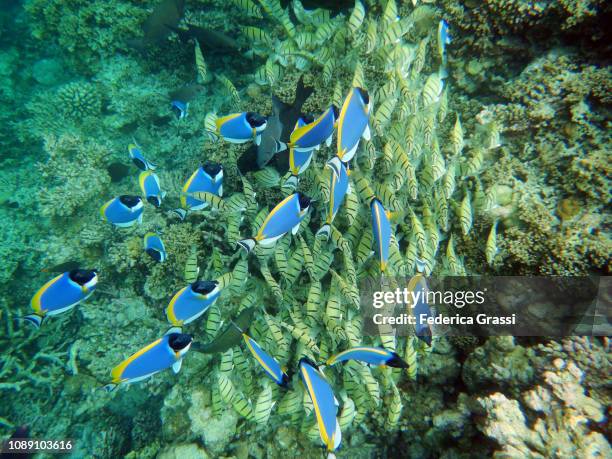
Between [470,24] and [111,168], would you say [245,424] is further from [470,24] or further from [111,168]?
[470,24]

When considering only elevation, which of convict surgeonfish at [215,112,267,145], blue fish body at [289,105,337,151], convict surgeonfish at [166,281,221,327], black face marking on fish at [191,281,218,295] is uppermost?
convict surgeonfish at [215,112,267,145]

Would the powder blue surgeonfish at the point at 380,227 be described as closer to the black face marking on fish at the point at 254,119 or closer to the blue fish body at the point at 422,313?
the blue fish body at the point at 422,313

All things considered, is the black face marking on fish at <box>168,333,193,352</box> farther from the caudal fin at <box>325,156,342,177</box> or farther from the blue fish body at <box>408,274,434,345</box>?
the blue fish body at <box>408,274,434,345</box>

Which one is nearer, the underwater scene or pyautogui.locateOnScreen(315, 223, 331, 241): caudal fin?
pyautogui.locateOnScreen(315, 223, 331, 241): caudal fin

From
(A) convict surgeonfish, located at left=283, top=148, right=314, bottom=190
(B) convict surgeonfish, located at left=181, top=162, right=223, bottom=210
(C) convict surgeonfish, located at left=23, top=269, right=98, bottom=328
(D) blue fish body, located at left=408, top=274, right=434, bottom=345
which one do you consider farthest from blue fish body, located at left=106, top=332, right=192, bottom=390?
(D) blue fish body, located at left=408, top=274, right=434, bottom=345

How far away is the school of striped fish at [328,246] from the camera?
280 centimetres

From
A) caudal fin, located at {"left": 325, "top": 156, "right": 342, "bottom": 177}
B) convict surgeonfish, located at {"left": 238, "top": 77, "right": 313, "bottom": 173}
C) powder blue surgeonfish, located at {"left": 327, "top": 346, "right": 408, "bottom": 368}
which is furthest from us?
convict surgeonfish, located at {"left": 238, "top": 77, "right": 313, "bottom": 173}

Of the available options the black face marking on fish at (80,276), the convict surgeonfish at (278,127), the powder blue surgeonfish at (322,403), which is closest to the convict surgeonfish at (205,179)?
the convict surgeonfish at (278,127)

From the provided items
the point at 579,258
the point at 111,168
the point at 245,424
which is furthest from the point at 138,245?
the point at 579,258

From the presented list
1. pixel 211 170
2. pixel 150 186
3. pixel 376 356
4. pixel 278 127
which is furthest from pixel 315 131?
pixel 150 186

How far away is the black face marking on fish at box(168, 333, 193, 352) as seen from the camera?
2.49 meters

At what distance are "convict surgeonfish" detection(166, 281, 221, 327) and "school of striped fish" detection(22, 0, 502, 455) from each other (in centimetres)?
1

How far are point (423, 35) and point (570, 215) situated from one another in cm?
286

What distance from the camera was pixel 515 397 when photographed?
3.14 metres
